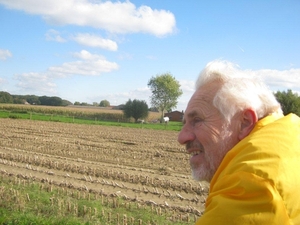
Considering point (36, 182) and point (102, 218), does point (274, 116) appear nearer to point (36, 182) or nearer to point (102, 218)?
point (102, 218)

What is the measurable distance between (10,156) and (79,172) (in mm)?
4160

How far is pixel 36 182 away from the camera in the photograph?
32.9 ft

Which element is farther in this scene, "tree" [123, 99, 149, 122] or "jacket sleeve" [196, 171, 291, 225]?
"tree" [123, 99, 149, 122]

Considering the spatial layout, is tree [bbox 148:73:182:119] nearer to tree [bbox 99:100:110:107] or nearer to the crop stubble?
tree [bbox 99:100:110:107]

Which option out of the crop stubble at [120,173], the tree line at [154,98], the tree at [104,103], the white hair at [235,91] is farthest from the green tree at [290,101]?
the tree at [104,103]

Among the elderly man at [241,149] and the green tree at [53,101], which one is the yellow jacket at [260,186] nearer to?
the elderly man at [241,149]

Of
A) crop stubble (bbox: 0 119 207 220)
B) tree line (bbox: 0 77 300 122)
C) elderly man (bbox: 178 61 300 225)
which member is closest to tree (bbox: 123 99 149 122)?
tree line (bbox: 0 77 300 122)

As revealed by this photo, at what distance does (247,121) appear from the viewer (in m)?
1.96

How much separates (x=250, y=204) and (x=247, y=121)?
2.28ft

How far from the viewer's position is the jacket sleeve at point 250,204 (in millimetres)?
1348

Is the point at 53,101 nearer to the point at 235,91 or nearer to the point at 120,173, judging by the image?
the point at 120,173

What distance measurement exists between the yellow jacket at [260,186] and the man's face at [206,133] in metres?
0.41

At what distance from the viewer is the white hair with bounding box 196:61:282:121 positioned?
1.96 metres

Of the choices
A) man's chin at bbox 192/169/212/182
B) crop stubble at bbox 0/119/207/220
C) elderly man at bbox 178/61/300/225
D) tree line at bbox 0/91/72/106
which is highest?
tree line at bbox 0/91/72/106
